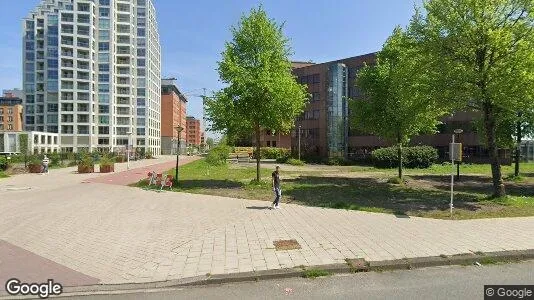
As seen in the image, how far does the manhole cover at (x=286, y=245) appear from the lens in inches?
345

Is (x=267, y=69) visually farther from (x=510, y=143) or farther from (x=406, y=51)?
(x=510, y=143)

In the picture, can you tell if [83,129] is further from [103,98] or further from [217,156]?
[217,156]

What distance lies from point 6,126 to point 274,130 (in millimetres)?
155976

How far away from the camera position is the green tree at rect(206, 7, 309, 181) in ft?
66.6

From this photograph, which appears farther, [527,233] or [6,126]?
[6,126]

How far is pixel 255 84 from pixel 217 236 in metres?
11.7

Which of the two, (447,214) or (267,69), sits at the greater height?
(267,69)

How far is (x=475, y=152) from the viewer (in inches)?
1969

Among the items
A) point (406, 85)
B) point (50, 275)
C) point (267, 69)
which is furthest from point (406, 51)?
point (50, 275)

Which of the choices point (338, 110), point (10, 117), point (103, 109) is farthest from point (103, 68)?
point (338, 110)

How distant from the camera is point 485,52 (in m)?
15.1

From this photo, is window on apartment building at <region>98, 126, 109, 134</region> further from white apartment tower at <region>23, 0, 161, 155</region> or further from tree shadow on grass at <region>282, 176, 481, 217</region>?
tree shadow on grass at <region>282, 176, 481, 217</region>

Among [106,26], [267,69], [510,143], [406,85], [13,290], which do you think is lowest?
[13,290]

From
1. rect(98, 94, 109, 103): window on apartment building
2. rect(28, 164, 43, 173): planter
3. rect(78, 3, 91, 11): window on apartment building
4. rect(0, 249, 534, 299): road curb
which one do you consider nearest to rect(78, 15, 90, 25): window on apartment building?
rect(78, 3, 91, 11): window on apartment building
